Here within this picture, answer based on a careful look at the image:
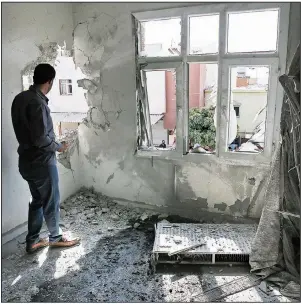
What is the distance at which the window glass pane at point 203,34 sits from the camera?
3.16 metres

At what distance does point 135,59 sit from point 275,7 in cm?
147

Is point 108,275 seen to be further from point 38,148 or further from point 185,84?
point 185,84

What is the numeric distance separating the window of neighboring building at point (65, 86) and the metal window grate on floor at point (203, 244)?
2174mm

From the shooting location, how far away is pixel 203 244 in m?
2.79

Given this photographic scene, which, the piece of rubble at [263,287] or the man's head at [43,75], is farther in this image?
the man's head at [43,75]

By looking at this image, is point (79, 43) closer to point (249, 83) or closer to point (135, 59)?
point (135, 59)

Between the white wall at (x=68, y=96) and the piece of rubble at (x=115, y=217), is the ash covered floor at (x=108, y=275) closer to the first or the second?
the piece of rubble at (x=115, y=217)

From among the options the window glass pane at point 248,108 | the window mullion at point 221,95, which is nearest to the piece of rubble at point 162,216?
the window mullion at point 221,95

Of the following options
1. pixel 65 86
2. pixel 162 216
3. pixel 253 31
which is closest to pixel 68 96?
pixel 65 86

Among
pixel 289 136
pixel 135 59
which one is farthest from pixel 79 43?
pixel 289 136

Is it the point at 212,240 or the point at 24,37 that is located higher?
the point at 24,37

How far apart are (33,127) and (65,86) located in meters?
1.76

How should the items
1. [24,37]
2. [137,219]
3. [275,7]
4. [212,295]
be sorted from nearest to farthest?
[212,295]
[275,7]
[24,37]
[137,219]

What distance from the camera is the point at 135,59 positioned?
3508 mm
